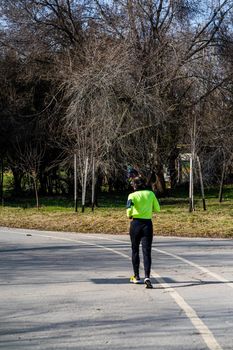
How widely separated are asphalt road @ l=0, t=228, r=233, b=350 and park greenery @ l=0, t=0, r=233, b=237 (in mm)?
8885

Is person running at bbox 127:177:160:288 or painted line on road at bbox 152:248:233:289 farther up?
person running at bbox 127:177:160:288

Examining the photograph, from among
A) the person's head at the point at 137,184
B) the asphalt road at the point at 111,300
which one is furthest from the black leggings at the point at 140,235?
the person's head at the point at 137,184

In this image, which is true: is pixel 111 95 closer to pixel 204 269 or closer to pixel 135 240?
pixel 204 269

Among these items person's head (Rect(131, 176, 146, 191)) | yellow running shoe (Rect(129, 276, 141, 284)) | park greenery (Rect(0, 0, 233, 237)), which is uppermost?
park greenery (Rect(0, 0, 233, 237))

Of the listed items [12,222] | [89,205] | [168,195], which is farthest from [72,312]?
[168,195]

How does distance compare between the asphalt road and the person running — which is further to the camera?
the person running

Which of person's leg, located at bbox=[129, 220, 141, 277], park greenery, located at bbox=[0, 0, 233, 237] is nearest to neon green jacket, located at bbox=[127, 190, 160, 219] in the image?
person's leg, located at bbox=[129, 220, 141, 277]

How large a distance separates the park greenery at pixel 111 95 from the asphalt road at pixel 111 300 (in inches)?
350

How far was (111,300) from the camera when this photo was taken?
8477 millimetres

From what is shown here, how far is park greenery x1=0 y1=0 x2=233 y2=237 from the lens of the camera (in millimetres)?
26812

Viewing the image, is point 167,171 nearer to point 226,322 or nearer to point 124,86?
point 124,86

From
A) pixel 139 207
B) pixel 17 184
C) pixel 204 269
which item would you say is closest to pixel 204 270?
pixel 204 269

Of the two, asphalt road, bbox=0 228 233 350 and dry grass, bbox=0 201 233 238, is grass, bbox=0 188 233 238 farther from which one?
asphalt road, bbox=0 228 233 350

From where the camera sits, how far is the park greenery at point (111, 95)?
88.0 ft
